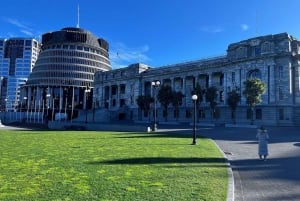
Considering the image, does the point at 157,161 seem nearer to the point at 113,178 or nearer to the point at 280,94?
the point at 113,178

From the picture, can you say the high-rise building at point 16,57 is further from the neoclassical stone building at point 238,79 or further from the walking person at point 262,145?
the walking person at point 262,145

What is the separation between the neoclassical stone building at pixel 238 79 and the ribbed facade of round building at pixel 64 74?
32.8 metres

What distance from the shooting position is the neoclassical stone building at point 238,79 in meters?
57.6

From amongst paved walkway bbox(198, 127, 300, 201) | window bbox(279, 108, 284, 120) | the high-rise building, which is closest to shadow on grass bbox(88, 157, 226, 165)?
paved walkway bbox(198, 127, 300, 201)

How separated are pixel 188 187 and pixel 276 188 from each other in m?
3.07

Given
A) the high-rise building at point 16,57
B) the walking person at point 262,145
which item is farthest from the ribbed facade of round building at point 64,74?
the walking person at point 262,145

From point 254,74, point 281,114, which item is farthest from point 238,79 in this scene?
point 281,114

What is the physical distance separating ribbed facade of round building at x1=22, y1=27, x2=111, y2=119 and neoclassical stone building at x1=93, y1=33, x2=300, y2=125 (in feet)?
108

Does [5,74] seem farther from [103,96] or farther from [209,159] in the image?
[209,159]

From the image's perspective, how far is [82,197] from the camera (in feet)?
25.1

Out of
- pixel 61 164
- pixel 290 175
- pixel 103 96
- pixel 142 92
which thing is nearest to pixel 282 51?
pixel 142 92

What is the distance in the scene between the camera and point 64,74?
116 m

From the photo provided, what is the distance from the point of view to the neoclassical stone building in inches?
2269

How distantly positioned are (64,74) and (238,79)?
2984 inches
